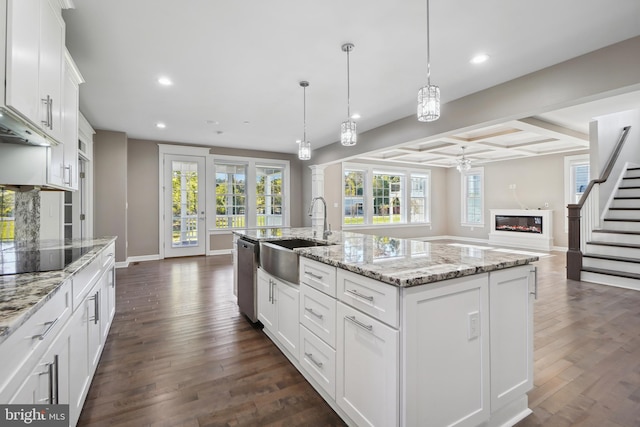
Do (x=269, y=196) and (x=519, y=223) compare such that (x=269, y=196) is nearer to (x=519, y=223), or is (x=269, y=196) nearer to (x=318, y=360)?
(x=318, y=360)

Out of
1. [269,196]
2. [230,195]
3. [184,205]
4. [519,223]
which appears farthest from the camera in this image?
[519,223]

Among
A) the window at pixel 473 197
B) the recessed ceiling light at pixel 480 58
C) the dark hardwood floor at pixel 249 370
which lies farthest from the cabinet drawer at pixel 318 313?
the window at pixel 473 197

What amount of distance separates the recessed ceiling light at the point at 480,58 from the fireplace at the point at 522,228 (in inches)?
253

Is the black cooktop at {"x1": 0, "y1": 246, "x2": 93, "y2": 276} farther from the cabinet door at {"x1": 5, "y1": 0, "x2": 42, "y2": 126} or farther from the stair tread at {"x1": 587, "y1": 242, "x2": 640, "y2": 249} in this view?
the stair tread at {"x1": 587, "y1": 242, "x2": 640, "y2": 249}

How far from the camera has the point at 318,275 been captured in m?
1.83

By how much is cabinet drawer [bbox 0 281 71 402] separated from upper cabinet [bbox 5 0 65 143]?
93cm

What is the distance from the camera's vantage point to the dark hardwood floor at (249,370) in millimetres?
1694

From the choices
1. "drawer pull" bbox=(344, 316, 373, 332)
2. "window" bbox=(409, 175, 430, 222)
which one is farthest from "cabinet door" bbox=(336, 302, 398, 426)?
"window" bbox=(409, 175, 430, 222)

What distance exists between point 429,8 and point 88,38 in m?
2.79

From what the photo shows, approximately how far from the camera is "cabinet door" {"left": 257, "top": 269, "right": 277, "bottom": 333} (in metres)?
2.51

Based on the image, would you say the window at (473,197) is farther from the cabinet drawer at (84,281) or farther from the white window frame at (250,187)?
the cabinet drawer at (84,281)

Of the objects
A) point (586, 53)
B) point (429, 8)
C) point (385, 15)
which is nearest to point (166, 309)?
point (385, 15)

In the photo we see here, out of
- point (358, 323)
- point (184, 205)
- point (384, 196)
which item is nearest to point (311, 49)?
point (358, 323)

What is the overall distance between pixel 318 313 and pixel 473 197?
9324mm
